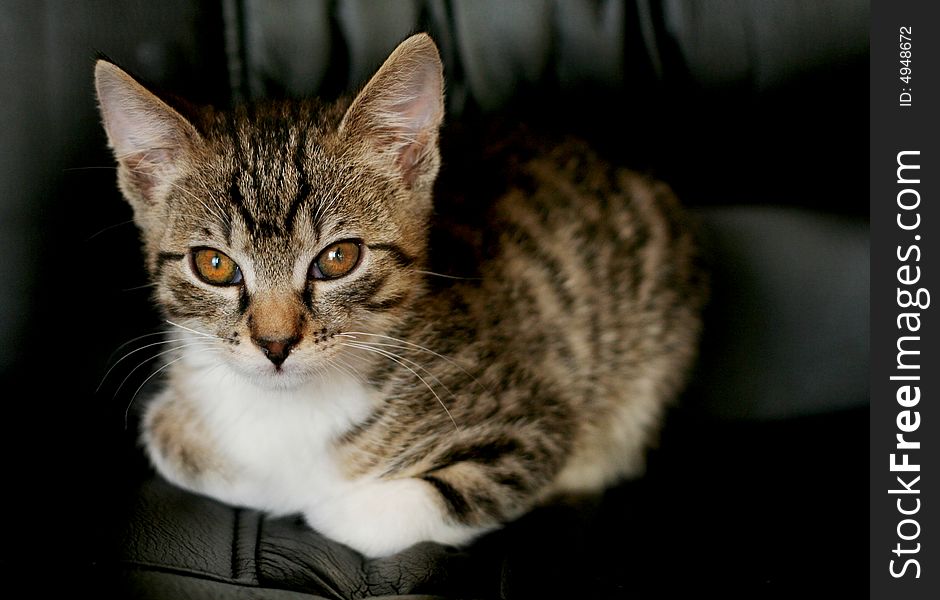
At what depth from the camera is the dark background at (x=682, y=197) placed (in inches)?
40.1

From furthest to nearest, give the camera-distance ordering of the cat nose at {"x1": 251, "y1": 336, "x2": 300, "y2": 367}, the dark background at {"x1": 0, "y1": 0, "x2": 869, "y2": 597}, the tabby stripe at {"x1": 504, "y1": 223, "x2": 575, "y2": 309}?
the tabby stripe at {"x1": 504, "y1": 223, "x2": 575, "y2": 309} < the dark background at {"x1": 0, "y1": 0, "x2": 869, "y2": 597} < the cat nose at {"x1": 251, "y1": 336, "x2": 300, "y2": 367}

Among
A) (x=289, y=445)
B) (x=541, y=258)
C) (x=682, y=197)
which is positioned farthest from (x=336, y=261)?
(x=682, y=197)

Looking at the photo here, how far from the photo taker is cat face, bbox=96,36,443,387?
945mm

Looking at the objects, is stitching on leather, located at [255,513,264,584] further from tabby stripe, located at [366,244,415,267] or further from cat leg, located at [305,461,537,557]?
tabby stripe, located at [366,244,415,267]

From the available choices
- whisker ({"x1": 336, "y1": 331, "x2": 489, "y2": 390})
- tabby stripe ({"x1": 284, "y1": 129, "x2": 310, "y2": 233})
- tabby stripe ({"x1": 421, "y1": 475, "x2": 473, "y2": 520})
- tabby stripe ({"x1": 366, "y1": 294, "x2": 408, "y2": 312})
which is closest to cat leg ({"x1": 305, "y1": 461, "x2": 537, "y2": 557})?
tabby stripe ({"x1": 421, "y1": 475, "x2": 473, "y2": 520})

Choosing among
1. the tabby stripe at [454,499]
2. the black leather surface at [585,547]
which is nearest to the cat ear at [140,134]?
the black leather surface at [585,547]

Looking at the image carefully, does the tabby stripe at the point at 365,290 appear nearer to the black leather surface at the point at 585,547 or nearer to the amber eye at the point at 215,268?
the amber eye at the point at 215,268

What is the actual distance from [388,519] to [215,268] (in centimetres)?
35

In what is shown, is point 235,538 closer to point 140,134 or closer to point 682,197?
point 140,134

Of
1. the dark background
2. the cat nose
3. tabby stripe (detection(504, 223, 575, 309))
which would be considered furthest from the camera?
tabby stripe (detection(504, 223, 575, 309))

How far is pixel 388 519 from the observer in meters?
1.00

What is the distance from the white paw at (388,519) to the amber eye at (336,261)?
281 millimetres

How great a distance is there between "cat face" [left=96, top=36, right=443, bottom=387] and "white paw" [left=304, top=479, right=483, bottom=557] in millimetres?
174

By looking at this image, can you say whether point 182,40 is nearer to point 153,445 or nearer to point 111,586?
point 153,445
